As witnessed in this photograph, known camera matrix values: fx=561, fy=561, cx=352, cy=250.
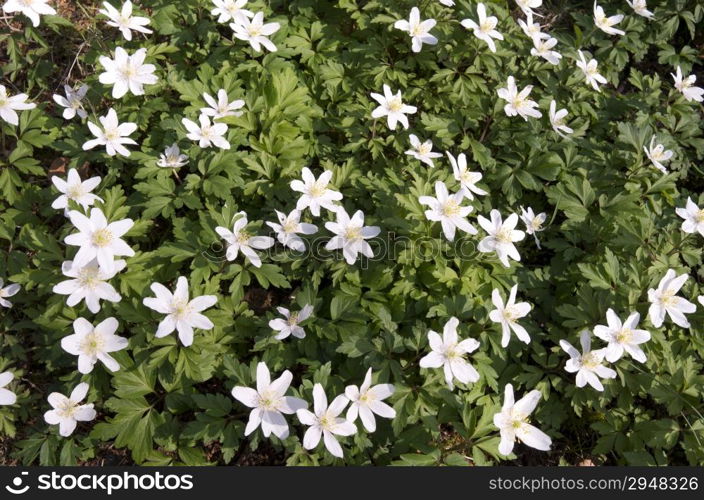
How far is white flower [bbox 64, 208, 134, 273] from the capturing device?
2947 millimetres

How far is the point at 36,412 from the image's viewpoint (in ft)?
11.3

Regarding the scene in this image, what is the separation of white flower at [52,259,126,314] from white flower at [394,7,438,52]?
259 cm

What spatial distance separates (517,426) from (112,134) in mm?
3074

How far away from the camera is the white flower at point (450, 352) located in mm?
3025

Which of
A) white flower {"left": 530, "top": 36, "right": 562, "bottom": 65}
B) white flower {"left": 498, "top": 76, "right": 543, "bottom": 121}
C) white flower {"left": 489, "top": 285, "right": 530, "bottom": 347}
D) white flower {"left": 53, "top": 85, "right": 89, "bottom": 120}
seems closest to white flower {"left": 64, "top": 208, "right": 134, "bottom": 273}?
white flower {"left": 53, "top": 85, "right": 89, "bottom": 120}

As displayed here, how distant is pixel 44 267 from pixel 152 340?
0.83m

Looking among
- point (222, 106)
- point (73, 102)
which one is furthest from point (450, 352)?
point (73, 102)

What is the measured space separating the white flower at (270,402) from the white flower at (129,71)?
2.17 metres

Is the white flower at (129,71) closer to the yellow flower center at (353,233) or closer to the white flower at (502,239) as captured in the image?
the yellow flower center at (353,233)

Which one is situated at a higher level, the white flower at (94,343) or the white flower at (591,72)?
the white flower at (591,72)

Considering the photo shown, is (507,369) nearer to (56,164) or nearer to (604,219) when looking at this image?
(604,219)

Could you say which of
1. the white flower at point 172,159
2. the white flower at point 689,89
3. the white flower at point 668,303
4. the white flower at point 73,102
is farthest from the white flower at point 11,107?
the white flower at point 689,89

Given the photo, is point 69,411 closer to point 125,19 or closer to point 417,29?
point 125,19

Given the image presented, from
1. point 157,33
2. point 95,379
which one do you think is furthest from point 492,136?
point 95,379
